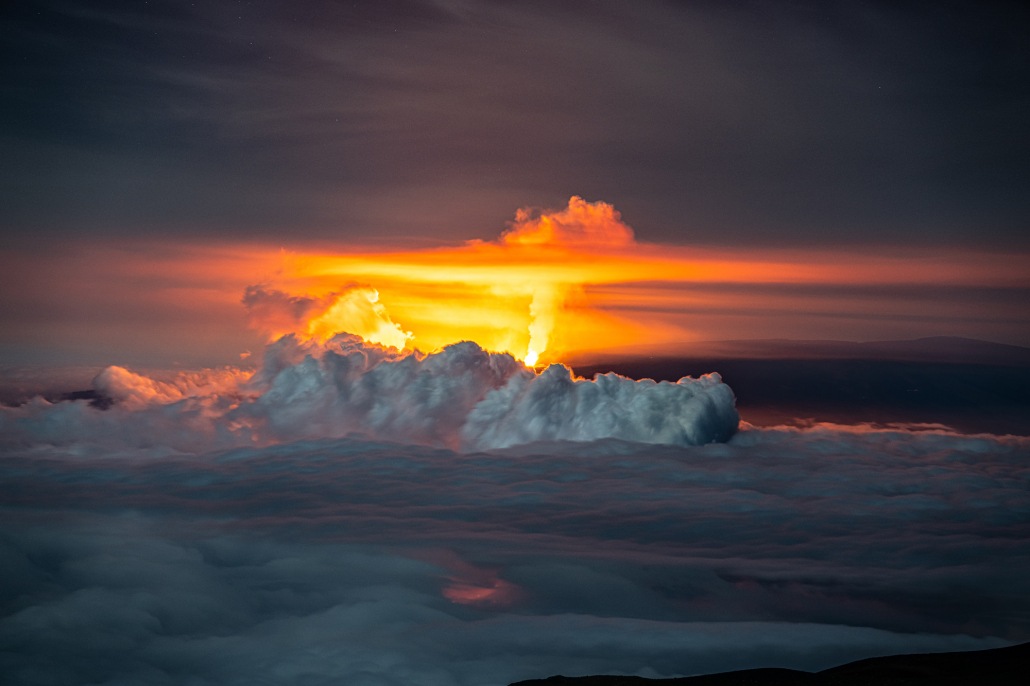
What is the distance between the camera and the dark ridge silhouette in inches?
2872

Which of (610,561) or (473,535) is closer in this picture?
(610,561)

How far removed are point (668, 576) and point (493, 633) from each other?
161 feet

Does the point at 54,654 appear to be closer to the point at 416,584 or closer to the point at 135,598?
the point at 135,598

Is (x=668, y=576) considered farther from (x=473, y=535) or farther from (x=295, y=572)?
(x=295, y=572)

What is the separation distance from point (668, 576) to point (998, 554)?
56770 mm

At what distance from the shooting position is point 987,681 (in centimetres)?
7044

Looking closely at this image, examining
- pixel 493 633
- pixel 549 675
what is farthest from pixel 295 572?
pixel 549 675

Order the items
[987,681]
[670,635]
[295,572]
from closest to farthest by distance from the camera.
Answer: [987,681] < [670,635] < [295,572]

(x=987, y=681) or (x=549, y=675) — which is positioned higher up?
(x=987, y=681)

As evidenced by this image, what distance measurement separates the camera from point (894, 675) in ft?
253

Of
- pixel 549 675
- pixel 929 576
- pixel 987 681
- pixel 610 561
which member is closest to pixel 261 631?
pixel 549 675

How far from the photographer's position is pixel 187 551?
528 ft

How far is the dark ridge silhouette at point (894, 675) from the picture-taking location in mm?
72938

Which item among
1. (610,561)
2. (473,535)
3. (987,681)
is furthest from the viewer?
(473,535)
